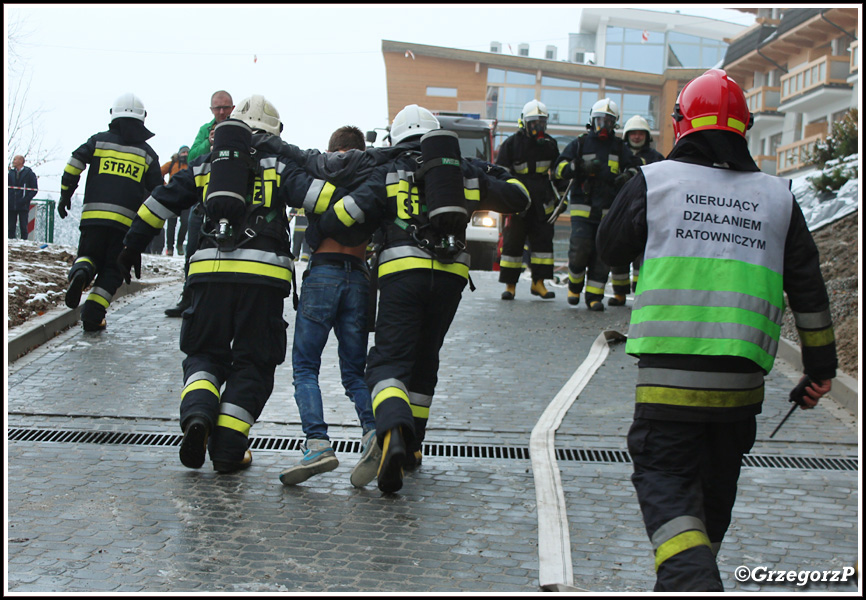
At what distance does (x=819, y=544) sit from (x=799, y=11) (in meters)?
32.9

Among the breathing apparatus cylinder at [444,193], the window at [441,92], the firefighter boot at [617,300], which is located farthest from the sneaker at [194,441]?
the window at [441,92]

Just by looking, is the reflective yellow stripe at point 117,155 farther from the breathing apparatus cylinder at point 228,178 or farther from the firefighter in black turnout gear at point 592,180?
the firefighter in black turnout gear at point 592,180

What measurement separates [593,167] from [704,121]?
7.92 metres

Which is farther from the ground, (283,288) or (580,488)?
(283,288)

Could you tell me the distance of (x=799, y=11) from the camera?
33.5m

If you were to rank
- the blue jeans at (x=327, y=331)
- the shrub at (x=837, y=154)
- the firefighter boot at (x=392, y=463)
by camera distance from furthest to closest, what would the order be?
1. the shrub at (x=837, y=154)
2. the blue jeans at (x=327, y=331)
3. the firefighter boot at (x=392, y=463)

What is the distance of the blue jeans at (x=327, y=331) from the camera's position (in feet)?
18.0

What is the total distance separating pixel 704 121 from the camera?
3.65 meters

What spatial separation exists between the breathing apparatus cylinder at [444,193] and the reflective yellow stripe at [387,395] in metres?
0.81

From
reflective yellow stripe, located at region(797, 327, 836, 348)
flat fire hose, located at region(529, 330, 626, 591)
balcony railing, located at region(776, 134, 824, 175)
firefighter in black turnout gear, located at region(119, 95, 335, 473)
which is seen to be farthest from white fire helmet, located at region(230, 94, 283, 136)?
balcony railing, located at region(776, 134, 824, 175)

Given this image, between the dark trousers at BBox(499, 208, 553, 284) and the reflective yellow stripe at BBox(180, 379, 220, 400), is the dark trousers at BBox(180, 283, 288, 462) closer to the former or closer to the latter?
the reflective yellow stripe at BBox(180, 379, 220, 400)

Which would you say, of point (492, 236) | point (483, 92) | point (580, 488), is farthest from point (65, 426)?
point (483, 92)

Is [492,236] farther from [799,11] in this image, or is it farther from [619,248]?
[799,11]

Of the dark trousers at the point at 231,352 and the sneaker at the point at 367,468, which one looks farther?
the dark trousers at the point at 231,352
